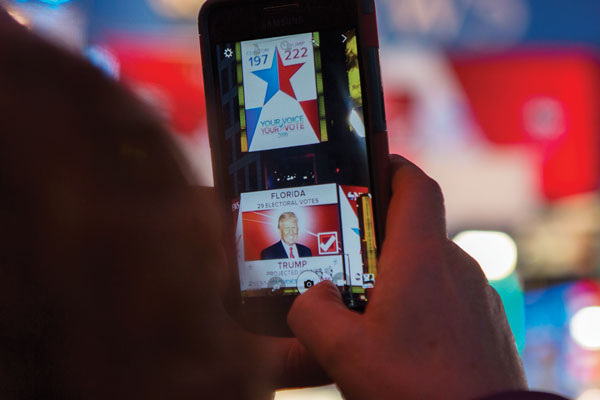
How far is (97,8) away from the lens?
A: 7.31ft

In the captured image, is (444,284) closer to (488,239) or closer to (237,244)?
(237,244)

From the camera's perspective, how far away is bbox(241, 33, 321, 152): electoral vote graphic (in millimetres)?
589

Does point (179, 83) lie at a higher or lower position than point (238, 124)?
higher

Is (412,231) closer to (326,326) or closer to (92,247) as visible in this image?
(326,326)

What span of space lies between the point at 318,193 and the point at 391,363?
25cm

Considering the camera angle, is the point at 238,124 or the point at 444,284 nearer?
the point at 444,284

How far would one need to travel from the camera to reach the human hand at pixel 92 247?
0.77ft

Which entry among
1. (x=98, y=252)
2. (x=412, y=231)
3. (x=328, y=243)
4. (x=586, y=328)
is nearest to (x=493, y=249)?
(x=586, y=328)

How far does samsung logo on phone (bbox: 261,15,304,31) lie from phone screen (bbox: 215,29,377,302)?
0.01 metres

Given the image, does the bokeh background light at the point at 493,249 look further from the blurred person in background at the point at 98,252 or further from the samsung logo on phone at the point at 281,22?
the blurred person in background at the point at 98,252

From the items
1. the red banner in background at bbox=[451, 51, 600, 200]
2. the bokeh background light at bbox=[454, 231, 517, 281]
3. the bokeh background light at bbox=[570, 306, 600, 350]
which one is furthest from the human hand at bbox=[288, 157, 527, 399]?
the bokeh background light at bbox=[570, 306, 600, 350]

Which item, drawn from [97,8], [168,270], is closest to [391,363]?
[168,270]

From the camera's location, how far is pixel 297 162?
0.59 meters

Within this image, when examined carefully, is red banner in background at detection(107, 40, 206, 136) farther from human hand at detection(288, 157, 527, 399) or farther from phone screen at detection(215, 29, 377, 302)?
human hand at detection(288, 157, 527, 399)
